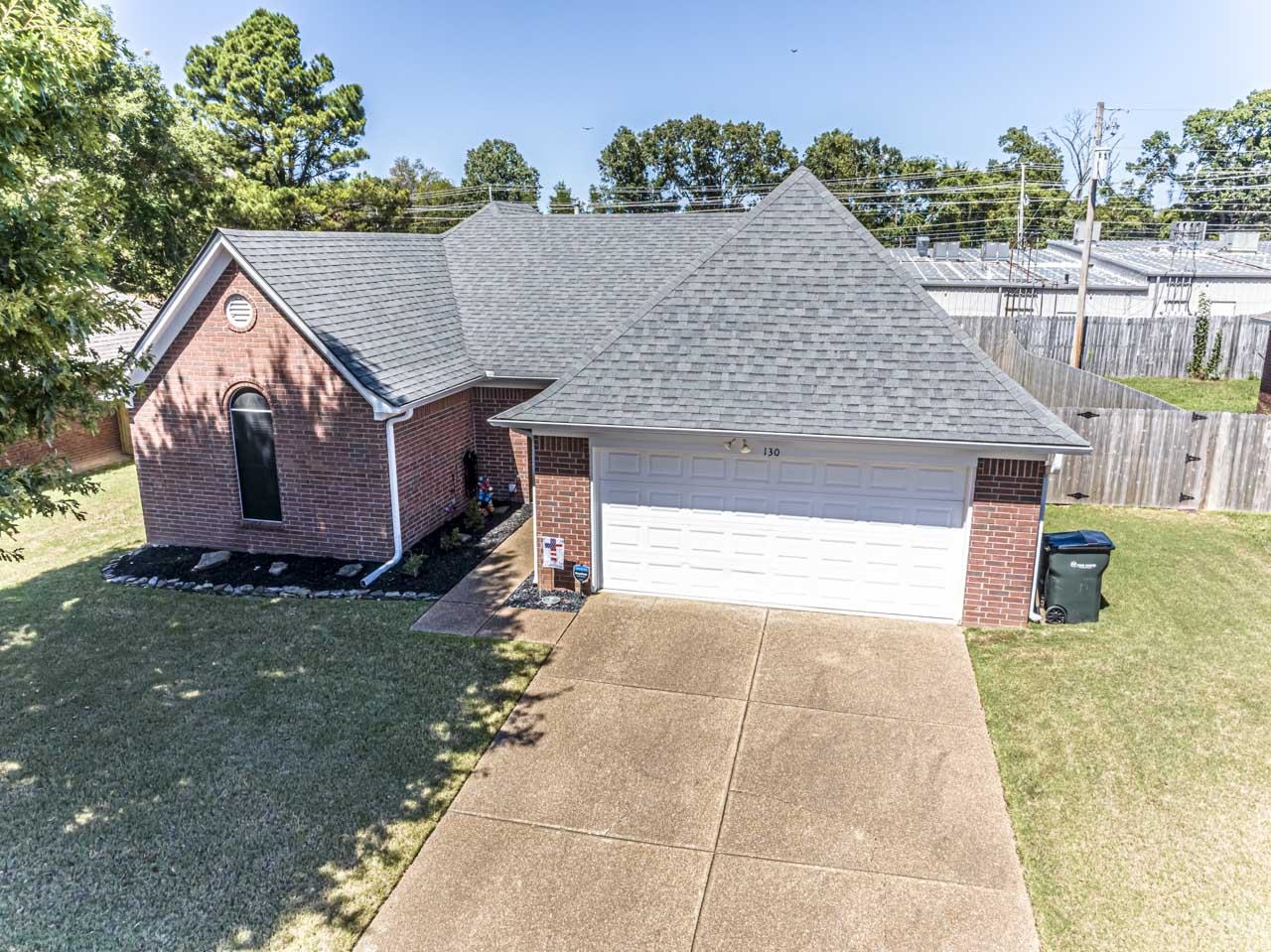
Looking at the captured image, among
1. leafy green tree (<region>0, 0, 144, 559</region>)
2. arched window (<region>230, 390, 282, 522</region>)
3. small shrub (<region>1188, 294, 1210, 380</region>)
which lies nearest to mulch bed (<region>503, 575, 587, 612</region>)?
arched window (<region>230, 390, 282, 522</region>)

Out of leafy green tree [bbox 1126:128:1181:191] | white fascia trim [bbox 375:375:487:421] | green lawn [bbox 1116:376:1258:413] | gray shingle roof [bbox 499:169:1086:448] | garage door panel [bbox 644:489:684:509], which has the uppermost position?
leafy green tree [bbox 1126:128:1181:191]

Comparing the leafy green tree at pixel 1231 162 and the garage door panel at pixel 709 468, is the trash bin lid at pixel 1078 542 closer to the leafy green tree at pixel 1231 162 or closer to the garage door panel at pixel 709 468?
the garage door panel at pixel 709 468

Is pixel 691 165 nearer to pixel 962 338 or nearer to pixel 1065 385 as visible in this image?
pixel 1065 385

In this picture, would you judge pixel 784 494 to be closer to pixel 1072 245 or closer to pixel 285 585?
pixel 285 585

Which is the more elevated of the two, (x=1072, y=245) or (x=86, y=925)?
(x=1072, y=245)

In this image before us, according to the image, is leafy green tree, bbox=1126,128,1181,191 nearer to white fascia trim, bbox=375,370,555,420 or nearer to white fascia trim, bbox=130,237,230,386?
white fascia trim, bbox=375,370,555,420

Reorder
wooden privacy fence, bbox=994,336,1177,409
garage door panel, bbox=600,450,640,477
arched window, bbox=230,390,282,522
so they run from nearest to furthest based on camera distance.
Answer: garage door panel, bbox=600,450,640,477 → arched window, bbox=230,390,282,522 → wooden privacy fence, bbox=994,336,1177,409

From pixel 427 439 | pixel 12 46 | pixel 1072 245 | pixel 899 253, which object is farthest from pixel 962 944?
pixel 1072 245
